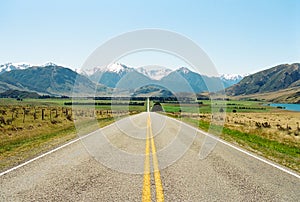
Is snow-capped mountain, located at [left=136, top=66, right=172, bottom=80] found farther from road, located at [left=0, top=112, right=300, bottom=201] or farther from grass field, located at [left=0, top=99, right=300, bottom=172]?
road, located at [left=0, top=112, right=300, bottom=201]

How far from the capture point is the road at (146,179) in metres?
6.27

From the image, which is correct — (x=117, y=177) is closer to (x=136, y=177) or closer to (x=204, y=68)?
(x=136, y=177)

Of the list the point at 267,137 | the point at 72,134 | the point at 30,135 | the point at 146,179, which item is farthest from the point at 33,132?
the point at 267,137

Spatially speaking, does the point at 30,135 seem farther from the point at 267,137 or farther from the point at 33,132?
the point at 267,137

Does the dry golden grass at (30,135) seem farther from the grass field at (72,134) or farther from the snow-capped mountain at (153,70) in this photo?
the snow-capped mountain at (153,70)

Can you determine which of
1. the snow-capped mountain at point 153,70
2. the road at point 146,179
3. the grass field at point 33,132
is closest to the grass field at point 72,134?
the grass field at point 33,132

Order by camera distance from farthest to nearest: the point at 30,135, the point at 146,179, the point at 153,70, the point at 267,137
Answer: the point at 153,70 → the point at 267,137 → the point at 30,135 → the point at 146,179

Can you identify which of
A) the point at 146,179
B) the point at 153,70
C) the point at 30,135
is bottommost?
the point at 30,135

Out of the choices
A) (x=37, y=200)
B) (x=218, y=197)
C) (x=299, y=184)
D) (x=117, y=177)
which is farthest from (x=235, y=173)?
(x=37, y=200)

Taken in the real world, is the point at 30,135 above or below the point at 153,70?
below

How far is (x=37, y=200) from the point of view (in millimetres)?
5906

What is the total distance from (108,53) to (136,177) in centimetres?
856

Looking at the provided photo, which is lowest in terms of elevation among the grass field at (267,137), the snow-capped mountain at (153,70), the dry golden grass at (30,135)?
the grass field at (267,137)

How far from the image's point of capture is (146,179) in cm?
769
